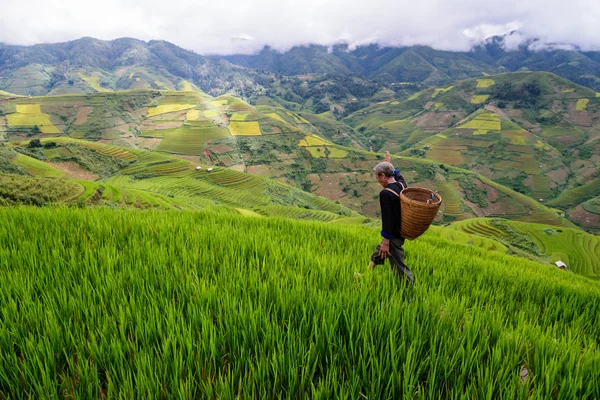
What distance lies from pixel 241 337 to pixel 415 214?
91.7 inches

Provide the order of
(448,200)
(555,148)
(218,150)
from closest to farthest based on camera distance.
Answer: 1. (448,200)
2. (218,150)
3. (555,148)

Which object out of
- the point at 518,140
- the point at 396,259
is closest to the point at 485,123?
the point at 518,140

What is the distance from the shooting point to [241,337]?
1.72m

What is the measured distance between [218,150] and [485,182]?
375 ft

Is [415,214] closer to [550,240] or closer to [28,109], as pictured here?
[550,240]

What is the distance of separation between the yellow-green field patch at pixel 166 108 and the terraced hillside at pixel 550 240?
14265 centimetres

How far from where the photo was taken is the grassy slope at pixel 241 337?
1.37 meters

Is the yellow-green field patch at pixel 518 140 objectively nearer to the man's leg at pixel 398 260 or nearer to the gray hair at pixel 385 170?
the gray hair at pixel 385 170

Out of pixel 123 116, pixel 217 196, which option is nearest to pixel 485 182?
pixel 217 196

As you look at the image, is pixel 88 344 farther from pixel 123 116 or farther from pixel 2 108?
pixel 2 108

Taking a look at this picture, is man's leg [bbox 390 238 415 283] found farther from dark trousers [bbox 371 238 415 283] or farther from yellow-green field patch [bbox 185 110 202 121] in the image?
yellow-green field patch [bbox 185 110 202 121]

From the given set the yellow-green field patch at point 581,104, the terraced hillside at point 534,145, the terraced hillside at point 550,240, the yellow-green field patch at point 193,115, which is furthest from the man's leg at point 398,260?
the yellow-green field patch at point 581,104

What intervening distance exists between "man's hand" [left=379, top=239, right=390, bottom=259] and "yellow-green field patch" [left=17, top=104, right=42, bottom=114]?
166 metres

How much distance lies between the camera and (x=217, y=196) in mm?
74938
